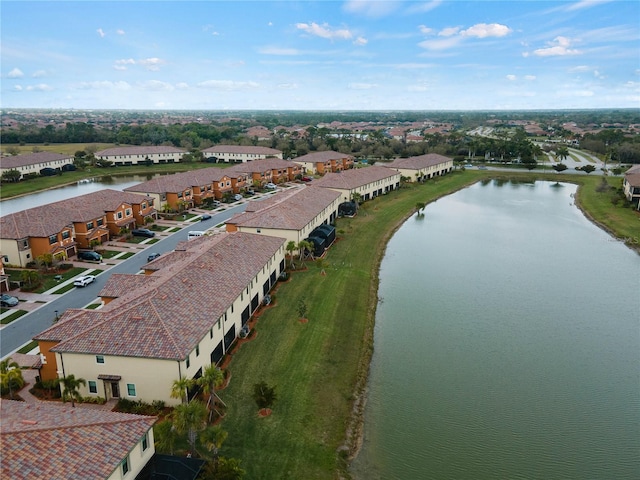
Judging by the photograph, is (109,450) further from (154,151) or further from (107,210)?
(154,151)

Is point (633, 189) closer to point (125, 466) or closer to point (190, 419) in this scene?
point (190, 419)

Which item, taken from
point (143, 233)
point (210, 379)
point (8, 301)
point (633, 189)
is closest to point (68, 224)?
point (143, 233)

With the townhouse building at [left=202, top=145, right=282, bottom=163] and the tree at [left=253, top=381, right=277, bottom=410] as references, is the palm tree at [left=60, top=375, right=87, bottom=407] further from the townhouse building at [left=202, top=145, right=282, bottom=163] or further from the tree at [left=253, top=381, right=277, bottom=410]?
the townhouse building at [left=202, top=145, right=282, bottom=163]

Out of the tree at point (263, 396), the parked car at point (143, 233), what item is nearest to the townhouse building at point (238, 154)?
the parked car at point (143, 233)

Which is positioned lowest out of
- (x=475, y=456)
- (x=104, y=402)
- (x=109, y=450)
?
(x=475, y=456)

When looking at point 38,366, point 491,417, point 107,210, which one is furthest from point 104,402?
point 107,210

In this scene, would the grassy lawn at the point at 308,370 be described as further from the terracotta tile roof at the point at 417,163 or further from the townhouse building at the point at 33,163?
the townhouse building at the point at 33,163

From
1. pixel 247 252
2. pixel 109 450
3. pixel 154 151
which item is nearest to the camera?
pixel 109 450

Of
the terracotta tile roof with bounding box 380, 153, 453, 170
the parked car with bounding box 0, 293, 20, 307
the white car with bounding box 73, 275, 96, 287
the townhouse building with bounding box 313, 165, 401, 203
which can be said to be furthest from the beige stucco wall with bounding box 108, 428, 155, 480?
the terracotta tile roof with bounding box 380, 153, 453, 170
